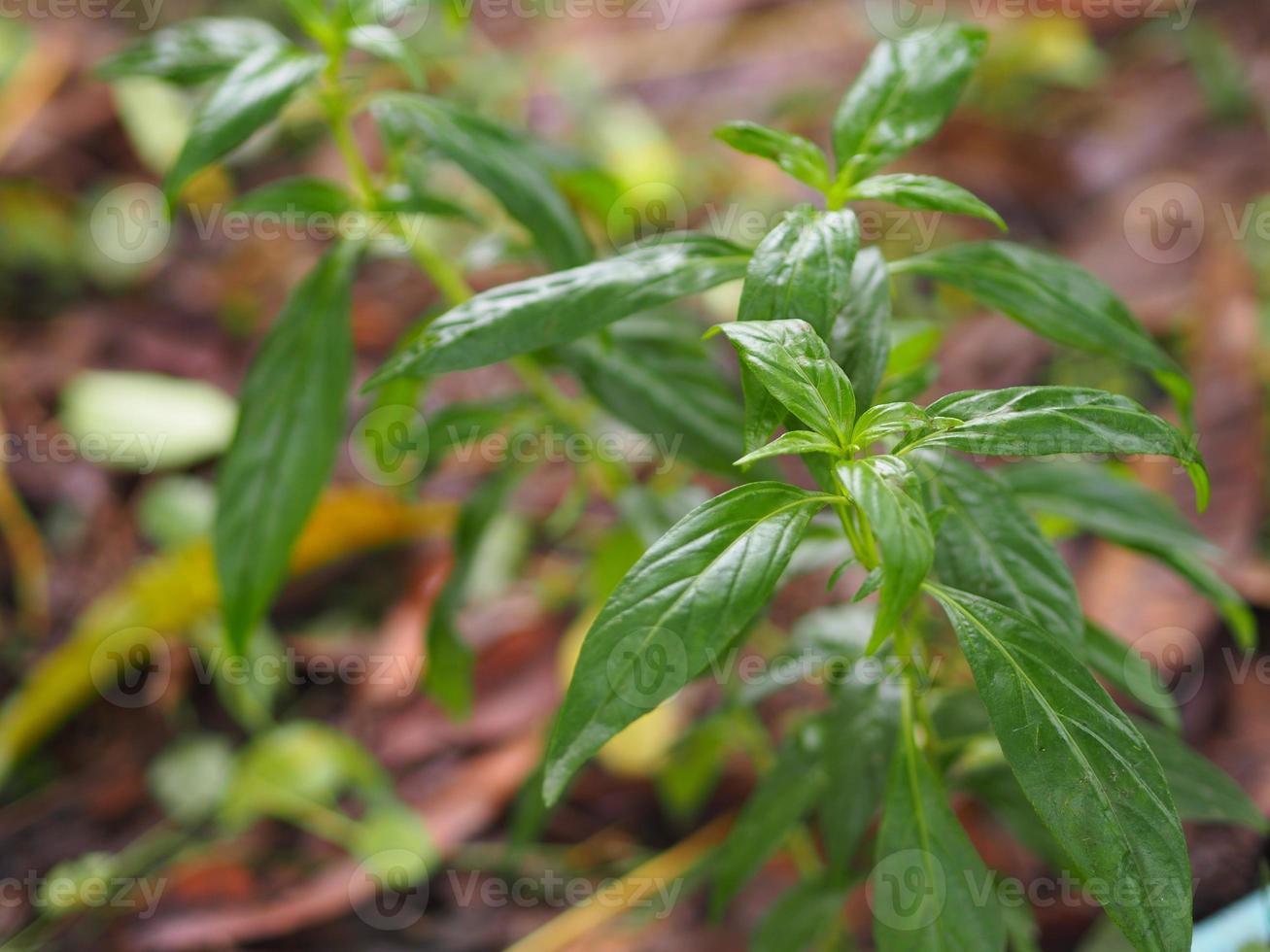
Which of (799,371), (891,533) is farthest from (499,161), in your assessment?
(891,533)

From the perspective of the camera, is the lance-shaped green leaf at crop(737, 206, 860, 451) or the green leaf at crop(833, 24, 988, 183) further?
the green leaf at crop(833, 24, 988, 183)

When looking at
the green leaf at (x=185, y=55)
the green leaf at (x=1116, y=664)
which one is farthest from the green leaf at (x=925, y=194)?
the green leaf at (x=185, y=55)

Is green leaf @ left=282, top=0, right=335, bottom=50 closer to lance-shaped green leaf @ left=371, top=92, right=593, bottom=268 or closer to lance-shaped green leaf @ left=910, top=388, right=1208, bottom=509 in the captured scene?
lance-shaped green leaf @ left=371, top=92, right=593, bottom=268

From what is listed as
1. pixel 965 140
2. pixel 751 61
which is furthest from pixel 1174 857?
pixel 751 61

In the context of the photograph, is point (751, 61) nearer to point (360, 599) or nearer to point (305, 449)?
point (360, 599)

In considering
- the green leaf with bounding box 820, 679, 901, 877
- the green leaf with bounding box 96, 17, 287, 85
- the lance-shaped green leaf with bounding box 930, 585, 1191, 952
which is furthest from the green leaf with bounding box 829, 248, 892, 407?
the green leaf with bounding box 96, 17, 287, 85

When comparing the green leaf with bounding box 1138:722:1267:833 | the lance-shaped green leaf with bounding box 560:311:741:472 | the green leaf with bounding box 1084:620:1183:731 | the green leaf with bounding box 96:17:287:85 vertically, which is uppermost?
the green leaf with bounding box 96:17:287:85

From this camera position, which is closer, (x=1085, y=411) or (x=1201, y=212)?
(x=1085, y=411)

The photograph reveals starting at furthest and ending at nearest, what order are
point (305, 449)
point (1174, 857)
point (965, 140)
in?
1. point (965, 140)
2. point (305, 449)
3. point (1174, 857)

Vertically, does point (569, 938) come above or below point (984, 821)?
below
